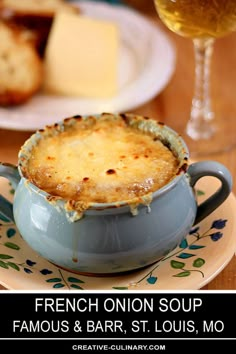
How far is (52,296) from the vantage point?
0.78m

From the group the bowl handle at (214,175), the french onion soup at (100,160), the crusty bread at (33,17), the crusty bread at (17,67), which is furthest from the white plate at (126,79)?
the bowl handle at (214,175)

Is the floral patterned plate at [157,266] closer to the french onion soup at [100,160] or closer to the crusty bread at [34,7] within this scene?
the french onion soup at [100,160]

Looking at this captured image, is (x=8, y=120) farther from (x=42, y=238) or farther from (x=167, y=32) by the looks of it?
(x=167, y=32)

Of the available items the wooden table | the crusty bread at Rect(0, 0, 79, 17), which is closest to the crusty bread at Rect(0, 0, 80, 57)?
the crusty bread at Rect(0, 0, 79, 17)

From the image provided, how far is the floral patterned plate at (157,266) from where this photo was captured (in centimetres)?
79

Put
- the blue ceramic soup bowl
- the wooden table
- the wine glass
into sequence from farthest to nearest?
the wooden table → the wine glass → the blue ceramic soup bowl

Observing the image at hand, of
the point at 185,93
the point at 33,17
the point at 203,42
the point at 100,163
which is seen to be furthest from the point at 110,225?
the point at 33,17

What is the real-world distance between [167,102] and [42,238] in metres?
0.67

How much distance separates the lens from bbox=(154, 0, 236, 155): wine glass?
109 cm

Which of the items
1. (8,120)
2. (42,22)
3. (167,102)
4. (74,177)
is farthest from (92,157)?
(42,22)

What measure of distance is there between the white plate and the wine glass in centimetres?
9

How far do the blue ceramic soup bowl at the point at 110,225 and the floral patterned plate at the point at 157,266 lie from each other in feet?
0.07

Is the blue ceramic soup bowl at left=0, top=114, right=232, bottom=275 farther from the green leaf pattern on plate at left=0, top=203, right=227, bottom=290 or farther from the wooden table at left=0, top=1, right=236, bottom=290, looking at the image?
the wooden table at left=0, top=1, right=236, bottom=290

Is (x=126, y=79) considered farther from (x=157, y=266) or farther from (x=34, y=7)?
(x=157, y=266)
